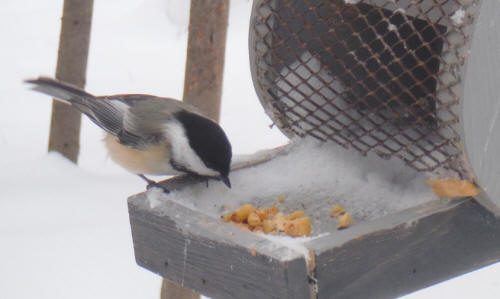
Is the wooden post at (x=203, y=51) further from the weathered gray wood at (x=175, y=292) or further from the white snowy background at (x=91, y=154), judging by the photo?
the white snowy background at (x=91, y=154)

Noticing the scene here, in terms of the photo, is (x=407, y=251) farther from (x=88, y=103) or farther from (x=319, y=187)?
(x=88, y=103)

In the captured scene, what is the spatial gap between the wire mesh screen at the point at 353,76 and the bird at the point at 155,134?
0.28 m

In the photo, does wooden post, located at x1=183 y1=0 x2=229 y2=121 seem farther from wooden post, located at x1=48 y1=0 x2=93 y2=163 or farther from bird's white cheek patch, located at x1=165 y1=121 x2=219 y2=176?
wooden post, located at x1=48 y1=0 x2=93 y2=163

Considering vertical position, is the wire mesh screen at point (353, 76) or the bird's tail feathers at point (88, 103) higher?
the wire mesh screen at point (353, 76)

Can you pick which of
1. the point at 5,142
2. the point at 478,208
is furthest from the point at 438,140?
the point at 5,142

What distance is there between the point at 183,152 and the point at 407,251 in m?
0.87

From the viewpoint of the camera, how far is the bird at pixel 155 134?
2869 millimetres

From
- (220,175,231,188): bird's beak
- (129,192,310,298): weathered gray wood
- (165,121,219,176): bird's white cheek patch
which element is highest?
(165,121,219,176): bird's white cheek patch

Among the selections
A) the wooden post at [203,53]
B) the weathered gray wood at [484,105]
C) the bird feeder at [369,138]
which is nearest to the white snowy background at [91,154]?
the wooden post at [203,53]

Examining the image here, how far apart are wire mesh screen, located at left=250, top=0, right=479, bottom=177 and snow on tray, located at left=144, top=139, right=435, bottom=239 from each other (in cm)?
5

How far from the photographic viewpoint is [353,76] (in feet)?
8.99

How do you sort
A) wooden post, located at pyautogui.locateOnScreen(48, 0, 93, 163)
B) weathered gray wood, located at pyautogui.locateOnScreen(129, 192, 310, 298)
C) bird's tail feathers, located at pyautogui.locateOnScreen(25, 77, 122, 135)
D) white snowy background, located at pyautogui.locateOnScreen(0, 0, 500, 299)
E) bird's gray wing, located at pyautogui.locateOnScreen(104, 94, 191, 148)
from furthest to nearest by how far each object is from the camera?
wooden post, located at pyautogui.locateOnScreen(48, 0, 93, 163)
white snowy background, located at pyautogui.locateOnScreen(0, 0, 500, 299)
bird's tail feathers, located at pyautogui.locateOnScreen(25, 77, 122, 135)
bird's gray wing, located at pyautogui.locateOnScreen(104, 94, 191, 148)
weathered gray wood, located at pyautogui.locateOnScreen(129, 192, 310, 298)

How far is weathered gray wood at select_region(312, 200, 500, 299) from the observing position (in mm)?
2281

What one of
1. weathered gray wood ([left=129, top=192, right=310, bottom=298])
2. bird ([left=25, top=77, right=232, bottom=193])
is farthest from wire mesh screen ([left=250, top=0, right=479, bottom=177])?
weathered gray wood ([left=129, top=192, right=310, bottom=298])
